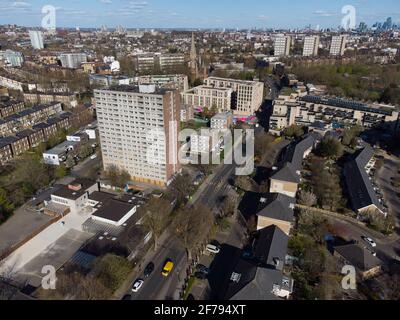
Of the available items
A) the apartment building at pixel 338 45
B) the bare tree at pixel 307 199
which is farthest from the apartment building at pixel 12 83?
the apartment building at pixel 338 45

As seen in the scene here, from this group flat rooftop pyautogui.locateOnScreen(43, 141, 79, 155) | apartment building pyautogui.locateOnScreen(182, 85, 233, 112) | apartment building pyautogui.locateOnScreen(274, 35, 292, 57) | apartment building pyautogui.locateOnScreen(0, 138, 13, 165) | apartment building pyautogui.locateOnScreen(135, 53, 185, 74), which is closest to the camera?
apartment building pyautogui.locateOnScreen(0, 138, 13, 165)

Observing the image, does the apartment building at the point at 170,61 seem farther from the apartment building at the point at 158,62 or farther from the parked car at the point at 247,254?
the parked car at the point at 247,254

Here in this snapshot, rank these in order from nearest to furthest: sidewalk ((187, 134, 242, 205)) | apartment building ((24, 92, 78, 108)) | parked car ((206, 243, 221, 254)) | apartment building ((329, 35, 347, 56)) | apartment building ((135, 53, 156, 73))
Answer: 1. parked car ((206, 243, 221, 254))
2. sidewalk ((187, 134, 242, 205))
3. apartment building ((24, 92, 78, 108))
4. apartment building ((135, 53, 156, 73))
5. apartment building ((329, 35, 347, 56))

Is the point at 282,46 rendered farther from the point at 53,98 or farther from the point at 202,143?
the point at 202,143

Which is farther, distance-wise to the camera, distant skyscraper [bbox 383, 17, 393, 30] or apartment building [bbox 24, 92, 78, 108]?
distant skyscraper [bbox 383, 17, 393, 30]

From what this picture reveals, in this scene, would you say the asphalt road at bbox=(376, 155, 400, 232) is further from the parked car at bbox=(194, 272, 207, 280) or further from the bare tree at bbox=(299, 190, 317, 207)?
the parked car at bbox=(194, 272, 207, 280)

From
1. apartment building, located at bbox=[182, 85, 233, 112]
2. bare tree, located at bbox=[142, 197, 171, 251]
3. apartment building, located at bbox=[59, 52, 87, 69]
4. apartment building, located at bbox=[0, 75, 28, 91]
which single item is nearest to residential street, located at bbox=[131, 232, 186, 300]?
bare tree, located at bbox=[142, 197, 171, 251]

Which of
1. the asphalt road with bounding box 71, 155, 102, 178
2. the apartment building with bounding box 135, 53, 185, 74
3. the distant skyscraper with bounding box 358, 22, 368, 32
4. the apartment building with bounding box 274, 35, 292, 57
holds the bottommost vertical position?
the asphalt road with bounding box 71, 155, 102, 178
